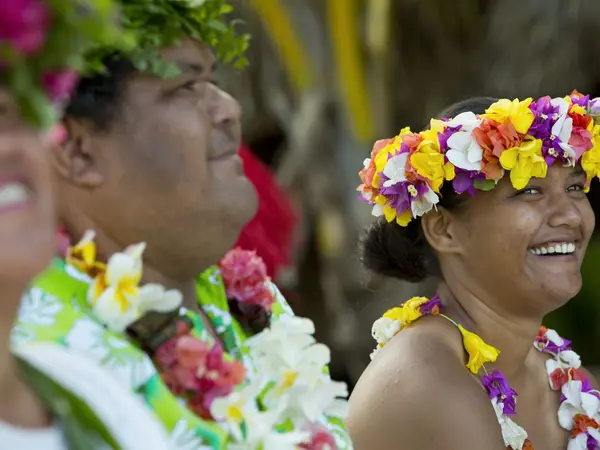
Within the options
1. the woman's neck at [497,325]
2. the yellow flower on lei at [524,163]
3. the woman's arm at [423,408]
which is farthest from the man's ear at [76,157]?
the woman's neck at [497,325]

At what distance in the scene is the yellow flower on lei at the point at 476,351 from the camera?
2.50 m

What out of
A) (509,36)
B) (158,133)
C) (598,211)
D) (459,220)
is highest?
(158,133)

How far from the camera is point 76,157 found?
166 centimetres

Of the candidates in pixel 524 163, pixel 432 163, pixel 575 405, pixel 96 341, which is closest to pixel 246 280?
pixel 96 341

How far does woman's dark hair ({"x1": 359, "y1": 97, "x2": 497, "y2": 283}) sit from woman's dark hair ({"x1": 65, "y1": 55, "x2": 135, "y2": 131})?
3.94ft

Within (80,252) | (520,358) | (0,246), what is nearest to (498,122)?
(520,358)

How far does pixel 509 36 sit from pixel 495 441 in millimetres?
4421

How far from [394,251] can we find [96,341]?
1409 millimetres

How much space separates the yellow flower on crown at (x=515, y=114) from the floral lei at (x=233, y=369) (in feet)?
3.04

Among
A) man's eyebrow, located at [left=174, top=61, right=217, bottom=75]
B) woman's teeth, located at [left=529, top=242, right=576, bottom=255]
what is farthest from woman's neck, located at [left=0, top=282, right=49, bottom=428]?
woman's teeth, located at [left=529, top=242, right=576, bottom=255]

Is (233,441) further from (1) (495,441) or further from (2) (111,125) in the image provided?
(1) (495,441)

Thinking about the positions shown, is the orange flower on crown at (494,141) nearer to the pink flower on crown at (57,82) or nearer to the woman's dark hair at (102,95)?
the woman's dark hair at (102,95)

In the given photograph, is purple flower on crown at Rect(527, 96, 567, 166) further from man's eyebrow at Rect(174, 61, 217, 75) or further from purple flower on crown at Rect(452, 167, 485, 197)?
man's eyebrow at Rect(174, 61, 217, 75)

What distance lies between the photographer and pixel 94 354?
1.45 metres
